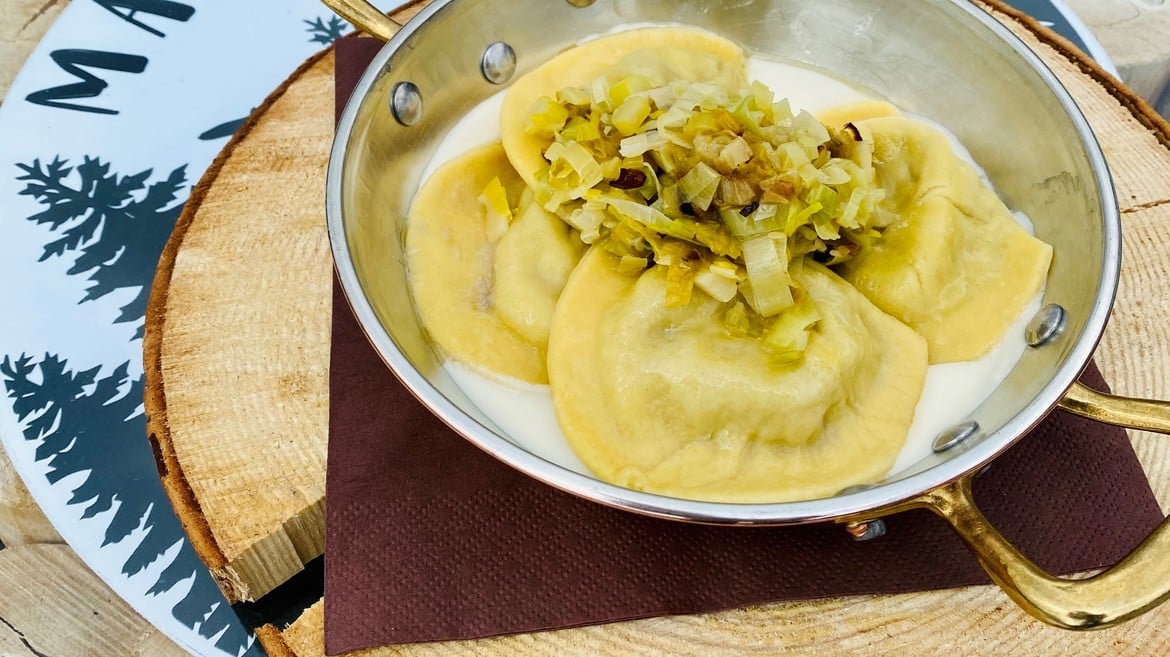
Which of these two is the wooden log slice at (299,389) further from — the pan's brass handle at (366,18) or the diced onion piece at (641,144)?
the diced onion piece at (641,144)

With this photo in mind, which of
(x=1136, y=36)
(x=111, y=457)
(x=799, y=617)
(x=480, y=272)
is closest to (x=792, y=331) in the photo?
Answer: (x=799, y=617)

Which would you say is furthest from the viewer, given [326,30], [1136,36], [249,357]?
[1136,36]

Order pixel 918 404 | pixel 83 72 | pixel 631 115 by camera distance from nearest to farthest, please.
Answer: pixel 918 404 < pixel 631 115 < pixel 83 72

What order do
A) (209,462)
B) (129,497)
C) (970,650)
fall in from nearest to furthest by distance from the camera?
(970,650) → (209,462) → (129,497)

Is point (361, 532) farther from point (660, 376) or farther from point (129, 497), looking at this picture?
point (129, 497)

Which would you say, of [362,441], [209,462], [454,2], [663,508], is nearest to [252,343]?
[209,462]

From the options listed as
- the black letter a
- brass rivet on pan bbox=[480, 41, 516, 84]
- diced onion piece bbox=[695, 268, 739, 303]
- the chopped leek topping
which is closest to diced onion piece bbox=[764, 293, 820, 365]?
the chopped leek topping

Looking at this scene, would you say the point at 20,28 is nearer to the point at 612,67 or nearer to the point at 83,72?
the point at 83,72
